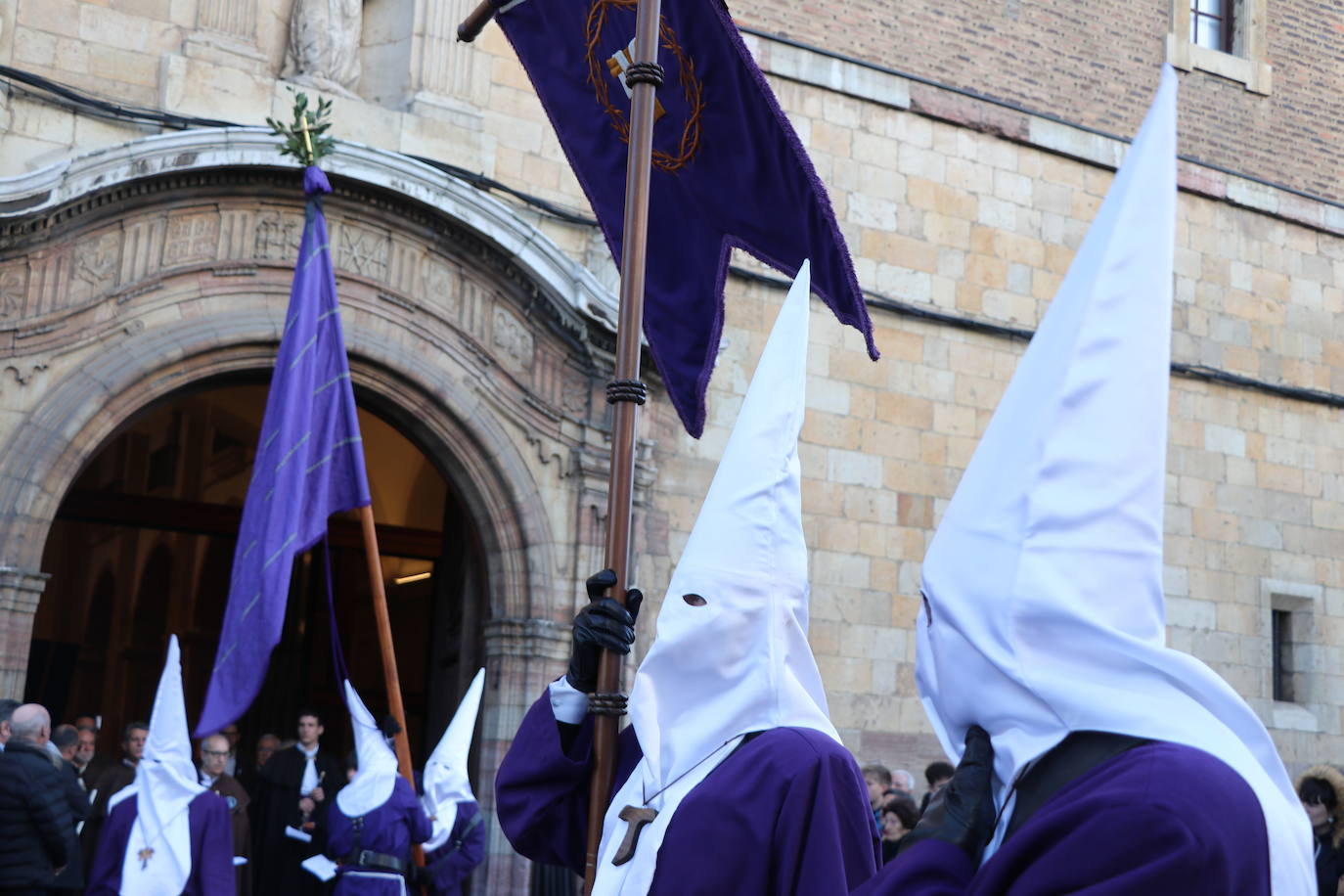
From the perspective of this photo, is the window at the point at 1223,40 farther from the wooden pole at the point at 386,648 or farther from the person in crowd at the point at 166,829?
the person in crowd at the point at 166,829

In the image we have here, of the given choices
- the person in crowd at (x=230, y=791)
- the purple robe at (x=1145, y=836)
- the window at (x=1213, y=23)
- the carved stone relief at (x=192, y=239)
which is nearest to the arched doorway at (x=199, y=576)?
the person in crowd at (x=230, y=791)

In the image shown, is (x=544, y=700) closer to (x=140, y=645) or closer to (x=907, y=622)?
(x=907, y=622)

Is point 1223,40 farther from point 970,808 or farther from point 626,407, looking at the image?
point 970,808

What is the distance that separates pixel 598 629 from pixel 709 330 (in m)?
1.41

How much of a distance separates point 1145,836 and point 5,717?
6.84 metres

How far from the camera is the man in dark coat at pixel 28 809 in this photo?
707 centimetres

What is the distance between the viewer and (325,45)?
1018cm

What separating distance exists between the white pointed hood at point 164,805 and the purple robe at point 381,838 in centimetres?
81

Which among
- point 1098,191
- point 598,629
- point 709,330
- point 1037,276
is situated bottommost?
point 598,629

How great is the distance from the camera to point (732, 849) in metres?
2.98

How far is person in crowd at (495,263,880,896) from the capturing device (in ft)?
9.80

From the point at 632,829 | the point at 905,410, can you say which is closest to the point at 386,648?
the point at 632,829

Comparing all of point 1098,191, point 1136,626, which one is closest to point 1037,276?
point 1098,191

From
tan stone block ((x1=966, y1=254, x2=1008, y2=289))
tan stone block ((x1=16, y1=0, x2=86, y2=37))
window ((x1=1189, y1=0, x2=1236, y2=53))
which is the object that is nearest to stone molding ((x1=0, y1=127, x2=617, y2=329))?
tan stone block ((x1=16, y1=0, x2=86, y2=37))
